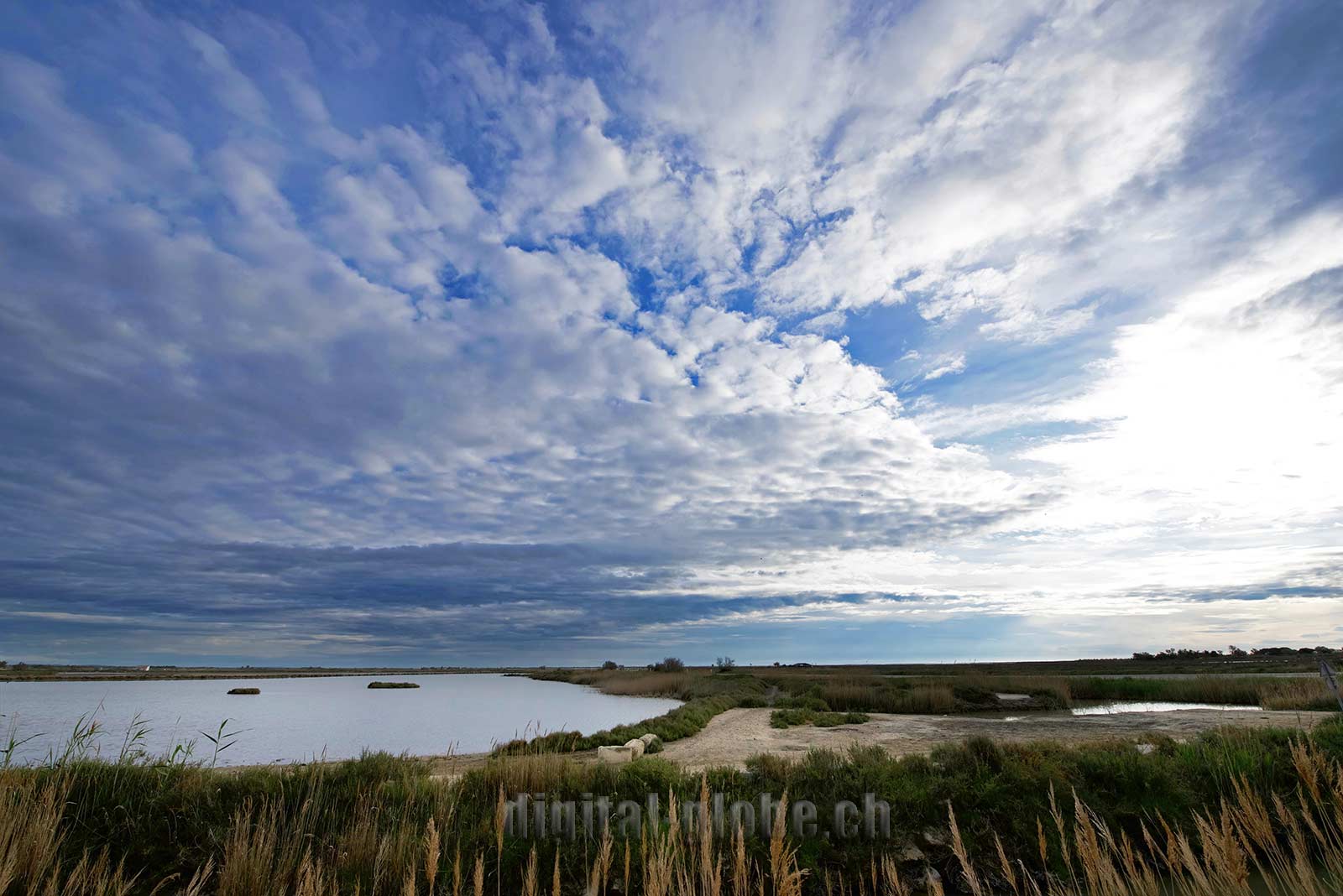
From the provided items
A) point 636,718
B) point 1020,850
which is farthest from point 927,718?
point 1020,850

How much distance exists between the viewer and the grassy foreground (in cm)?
586

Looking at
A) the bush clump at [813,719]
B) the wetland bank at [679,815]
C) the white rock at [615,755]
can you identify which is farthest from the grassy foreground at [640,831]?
the bush clump at [813,719]

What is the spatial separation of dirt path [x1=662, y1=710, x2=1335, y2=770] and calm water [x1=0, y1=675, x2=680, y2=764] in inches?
170

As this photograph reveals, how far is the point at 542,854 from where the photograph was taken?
7270 millimetres

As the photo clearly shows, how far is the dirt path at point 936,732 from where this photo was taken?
14.5m

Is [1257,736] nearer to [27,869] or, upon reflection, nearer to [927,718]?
[927,718]

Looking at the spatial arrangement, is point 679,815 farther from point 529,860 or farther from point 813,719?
point 813,719

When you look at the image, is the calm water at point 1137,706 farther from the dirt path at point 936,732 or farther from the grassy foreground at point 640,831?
the grassy foreground at point 640,831

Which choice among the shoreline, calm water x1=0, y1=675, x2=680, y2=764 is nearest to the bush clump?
the shoreline

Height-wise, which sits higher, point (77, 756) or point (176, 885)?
point (77, 756)

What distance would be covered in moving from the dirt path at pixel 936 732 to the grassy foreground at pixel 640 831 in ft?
9.65

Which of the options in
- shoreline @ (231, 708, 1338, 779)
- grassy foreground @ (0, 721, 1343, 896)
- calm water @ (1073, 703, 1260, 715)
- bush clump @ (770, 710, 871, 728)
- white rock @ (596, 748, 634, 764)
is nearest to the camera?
grassy foreground @ (0, 721, 1343, 896)

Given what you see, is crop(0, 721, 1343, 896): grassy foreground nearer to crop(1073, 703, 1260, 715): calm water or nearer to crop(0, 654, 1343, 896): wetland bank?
crop(0, 654, 1343, 896): wetland bank

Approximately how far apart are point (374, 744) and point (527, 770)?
1019cm
